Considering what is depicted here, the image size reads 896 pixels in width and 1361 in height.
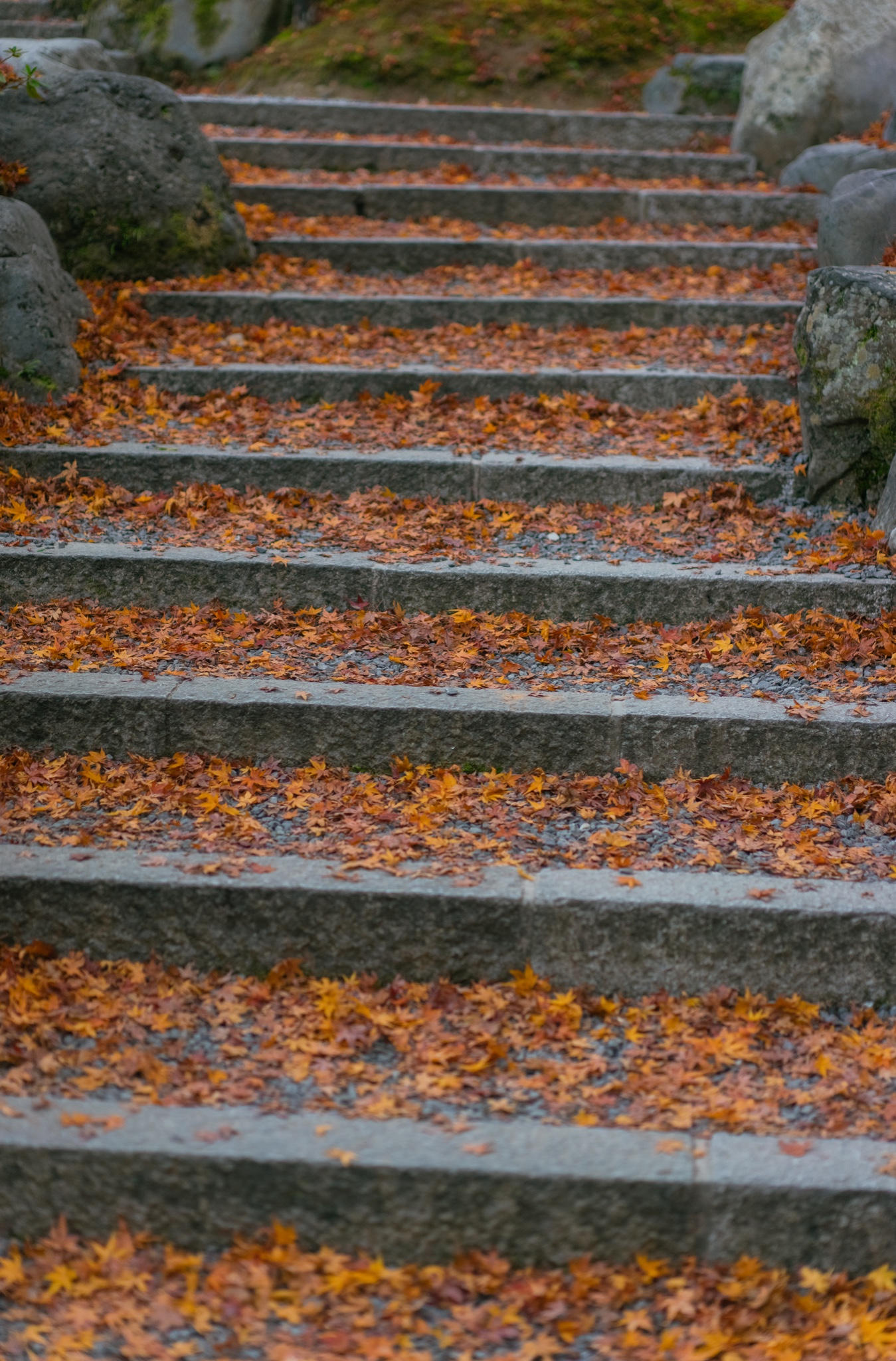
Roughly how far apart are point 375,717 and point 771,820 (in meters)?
1.26

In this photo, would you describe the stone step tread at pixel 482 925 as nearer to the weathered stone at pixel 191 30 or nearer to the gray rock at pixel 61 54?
the gray rock at pixel 61 54

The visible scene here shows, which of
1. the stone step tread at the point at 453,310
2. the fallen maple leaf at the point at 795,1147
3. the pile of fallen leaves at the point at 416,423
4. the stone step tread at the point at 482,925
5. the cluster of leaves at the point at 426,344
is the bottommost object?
the fallen maple leaf at the point at 795,1147

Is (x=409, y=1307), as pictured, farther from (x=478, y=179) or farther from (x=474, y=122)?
(x=474, y=122)

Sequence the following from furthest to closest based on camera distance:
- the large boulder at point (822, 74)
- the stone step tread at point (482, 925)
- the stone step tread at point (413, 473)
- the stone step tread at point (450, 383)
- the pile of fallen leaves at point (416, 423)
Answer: the large boulder at point (822, 74) → the stone step tread at point (450, 383) → the pile of fallen leaves at point (416, 423) → the stone step tread at point (413, 473) → the stone step tread at point (482, 925)

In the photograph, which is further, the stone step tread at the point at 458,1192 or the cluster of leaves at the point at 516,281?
the cluster of leaves at the point at 516,281

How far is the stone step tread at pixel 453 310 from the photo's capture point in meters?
6.88

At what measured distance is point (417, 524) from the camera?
515 centimetres

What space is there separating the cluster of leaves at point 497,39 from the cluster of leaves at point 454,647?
7.57 meters

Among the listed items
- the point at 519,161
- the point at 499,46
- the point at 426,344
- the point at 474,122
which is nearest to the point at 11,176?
the point at 426,344

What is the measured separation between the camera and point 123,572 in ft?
15.3

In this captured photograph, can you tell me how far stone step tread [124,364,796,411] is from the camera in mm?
6129

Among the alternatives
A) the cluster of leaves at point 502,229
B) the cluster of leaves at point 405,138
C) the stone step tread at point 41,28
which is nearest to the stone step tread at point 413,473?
the cluster of leaves at point 502,229

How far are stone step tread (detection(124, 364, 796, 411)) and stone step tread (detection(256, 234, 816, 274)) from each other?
1.73 metres

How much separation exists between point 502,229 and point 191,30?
189 inches
